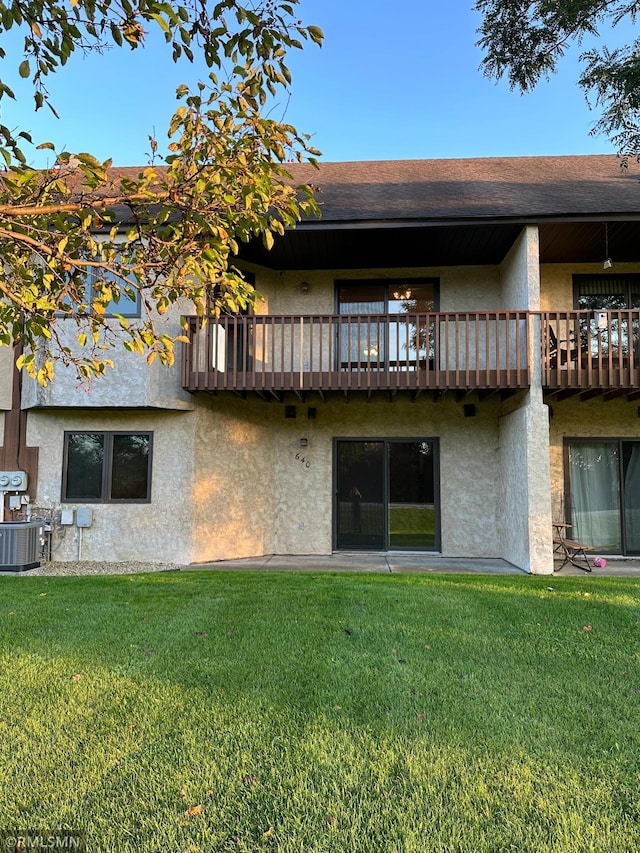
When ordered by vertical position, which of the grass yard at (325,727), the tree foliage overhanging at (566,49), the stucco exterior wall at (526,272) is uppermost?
the tree foliage overhanging at (566,49)

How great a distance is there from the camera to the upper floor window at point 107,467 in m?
8.89

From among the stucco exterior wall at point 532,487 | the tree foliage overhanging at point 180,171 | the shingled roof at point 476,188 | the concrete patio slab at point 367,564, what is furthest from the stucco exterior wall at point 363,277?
the tree foliage overhanging at point 180,171

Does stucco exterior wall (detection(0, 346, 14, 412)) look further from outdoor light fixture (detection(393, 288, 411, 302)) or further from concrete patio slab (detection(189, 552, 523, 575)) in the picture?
outdoor light fixture (detection(393, 288, 411, 302))

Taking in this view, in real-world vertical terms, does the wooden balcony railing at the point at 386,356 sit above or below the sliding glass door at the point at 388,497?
above

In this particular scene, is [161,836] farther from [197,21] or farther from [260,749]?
[197,21]

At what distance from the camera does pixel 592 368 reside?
26.7ft

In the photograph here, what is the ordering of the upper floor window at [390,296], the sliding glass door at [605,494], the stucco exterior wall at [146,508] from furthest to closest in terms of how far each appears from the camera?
the upper floor window at [390,296]
the sliding glass door at [605,494]
the stucco exterior wall at [146,508]

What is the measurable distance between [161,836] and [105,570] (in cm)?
672

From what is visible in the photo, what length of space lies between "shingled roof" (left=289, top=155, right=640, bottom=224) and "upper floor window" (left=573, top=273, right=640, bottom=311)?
149 cm


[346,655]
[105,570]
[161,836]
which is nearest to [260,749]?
[161,836]

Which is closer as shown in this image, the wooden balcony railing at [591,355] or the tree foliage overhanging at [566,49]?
the tree foliage overhanging at [566,49]

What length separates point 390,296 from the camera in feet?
33.8

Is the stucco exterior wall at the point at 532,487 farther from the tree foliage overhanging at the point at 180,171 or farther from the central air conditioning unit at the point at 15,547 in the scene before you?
the central air conditioning unit at the point at 15,547

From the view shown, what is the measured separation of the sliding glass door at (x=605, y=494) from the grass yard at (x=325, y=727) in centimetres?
446
